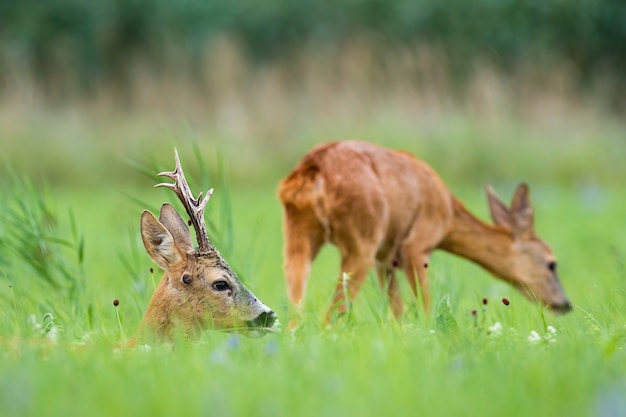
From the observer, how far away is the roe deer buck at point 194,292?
13.9 feet

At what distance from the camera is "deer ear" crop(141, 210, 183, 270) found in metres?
4.27

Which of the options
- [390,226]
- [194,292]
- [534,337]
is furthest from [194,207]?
[390,226]

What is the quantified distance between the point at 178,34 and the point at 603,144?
27.8 ft

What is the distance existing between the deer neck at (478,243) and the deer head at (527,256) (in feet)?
0.18

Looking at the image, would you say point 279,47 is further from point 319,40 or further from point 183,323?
point 183,323

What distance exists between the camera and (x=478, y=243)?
7.19 meters

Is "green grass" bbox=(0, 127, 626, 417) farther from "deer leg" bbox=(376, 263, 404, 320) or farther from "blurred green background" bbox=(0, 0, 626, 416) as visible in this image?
"deer leg" bbox=(376, 263, 404, 320)

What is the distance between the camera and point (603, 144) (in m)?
15.3

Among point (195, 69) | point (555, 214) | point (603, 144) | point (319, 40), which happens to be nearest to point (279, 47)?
point (319, 40)

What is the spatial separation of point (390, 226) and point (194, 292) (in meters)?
2.44

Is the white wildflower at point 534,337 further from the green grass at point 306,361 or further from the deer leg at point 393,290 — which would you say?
the deer leg at point 393,290

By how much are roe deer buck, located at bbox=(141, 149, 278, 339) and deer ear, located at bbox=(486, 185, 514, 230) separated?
3.40 metres

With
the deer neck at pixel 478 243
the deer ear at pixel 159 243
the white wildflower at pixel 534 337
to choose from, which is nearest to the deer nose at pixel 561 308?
the deer neck at pixel 478 243

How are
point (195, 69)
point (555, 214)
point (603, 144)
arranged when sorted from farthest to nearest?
point (195, 69)
point (603, 144)
point (555, 214)
